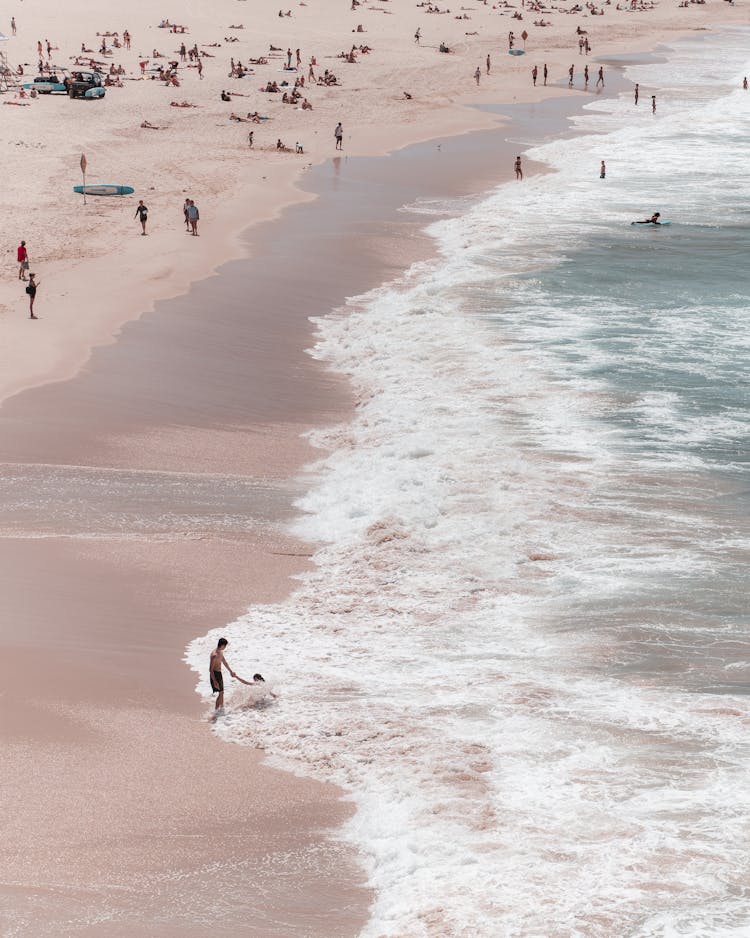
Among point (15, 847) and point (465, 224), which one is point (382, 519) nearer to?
point (15, 847)

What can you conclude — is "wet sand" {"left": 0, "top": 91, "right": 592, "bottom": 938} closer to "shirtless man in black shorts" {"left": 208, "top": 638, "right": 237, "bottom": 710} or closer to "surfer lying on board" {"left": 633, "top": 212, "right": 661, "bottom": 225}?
"shirtless man in black shorts" {"left": 208, "top": 638, "right": 237, "bottom": 710}

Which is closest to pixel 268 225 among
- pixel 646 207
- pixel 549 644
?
pixel 646 207

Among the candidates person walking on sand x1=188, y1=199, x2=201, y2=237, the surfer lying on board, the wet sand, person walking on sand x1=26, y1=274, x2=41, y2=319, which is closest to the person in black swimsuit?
person walking on sand x1=26, y1=274, x2=41, y2=319

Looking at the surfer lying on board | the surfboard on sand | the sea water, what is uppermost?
the surfboard on sand

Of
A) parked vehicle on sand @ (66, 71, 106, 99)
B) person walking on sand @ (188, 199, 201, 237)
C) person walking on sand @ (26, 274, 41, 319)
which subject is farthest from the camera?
parked vehicle on sand @ (66, 71, 106, 99)

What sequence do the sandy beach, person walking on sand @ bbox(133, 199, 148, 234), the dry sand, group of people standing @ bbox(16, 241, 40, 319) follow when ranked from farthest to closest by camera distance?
person walking on sand @ bbox(133, 199, 148, 234), the dry sand, group of people standing @ bbox(16, 241, 40, 319), the sandy beach

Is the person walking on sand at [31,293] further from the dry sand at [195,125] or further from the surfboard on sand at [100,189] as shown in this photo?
the surfboard on sand at [100,189]

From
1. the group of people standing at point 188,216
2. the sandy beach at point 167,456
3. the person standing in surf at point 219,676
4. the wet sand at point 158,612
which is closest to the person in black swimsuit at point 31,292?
the sandy beach at point 167,456

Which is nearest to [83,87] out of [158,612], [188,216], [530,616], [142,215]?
[188,216]
